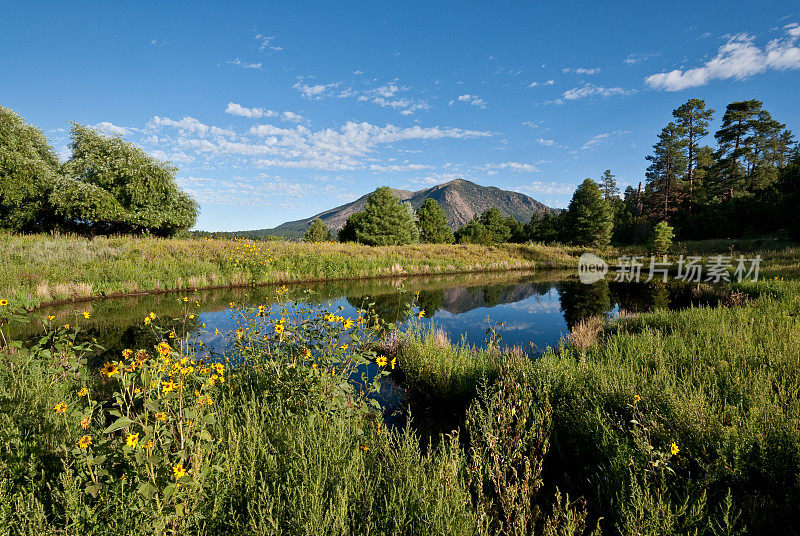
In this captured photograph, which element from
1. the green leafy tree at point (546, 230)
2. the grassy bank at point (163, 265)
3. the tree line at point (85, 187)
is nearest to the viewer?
the grassy bank at point (163, 265)

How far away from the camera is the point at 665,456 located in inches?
112

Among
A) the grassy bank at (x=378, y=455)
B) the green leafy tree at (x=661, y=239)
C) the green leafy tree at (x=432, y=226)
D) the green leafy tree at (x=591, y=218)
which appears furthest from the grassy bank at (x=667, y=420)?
the green leafy tree at (x=432, y=226)

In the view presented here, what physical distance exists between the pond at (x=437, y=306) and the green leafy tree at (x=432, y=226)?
34368mm

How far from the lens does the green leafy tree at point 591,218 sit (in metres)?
46.4

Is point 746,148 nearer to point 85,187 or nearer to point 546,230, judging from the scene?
point 546,230

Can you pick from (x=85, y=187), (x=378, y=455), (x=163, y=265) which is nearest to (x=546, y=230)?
(x=163, y=265)

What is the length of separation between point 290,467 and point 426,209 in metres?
58.4

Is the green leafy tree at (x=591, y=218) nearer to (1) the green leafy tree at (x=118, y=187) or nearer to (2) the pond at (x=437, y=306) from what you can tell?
(2) the pond at (x=437, y=306)

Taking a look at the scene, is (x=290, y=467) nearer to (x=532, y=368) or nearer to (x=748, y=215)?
(x=532, y=368)

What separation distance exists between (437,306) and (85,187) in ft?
78.4

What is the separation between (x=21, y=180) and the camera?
21750mm

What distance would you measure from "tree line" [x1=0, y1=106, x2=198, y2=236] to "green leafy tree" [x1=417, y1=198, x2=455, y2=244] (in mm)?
36646

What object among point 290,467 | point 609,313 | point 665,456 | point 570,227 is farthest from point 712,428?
point 570,227

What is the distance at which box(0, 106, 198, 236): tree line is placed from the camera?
71.0ft
